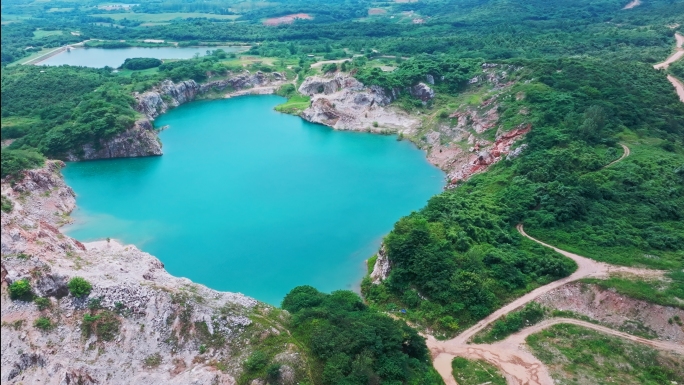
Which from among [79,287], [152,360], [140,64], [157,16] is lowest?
[152,360]

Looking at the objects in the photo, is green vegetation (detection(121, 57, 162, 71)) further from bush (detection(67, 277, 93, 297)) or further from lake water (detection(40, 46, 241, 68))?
bush (detection(67, 277, 93, 297))

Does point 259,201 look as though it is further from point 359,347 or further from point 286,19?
point 286,19

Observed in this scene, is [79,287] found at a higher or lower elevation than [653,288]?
higher

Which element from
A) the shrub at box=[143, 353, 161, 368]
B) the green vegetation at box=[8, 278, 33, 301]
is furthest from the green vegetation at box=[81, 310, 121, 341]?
the green vegetation at box=[8, 278, 33, 301]

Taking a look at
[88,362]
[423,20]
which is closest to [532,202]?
[88,362]

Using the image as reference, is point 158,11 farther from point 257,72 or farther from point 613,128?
point 613,128

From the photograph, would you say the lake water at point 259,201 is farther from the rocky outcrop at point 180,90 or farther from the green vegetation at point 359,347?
the green vegetation at point 359,347

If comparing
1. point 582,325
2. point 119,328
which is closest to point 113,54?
point 119,328
